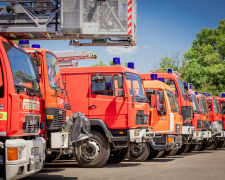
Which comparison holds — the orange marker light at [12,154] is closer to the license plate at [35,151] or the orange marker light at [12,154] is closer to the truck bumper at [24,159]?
the truck bumper at [24,159]

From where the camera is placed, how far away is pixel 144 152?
52.1 feet

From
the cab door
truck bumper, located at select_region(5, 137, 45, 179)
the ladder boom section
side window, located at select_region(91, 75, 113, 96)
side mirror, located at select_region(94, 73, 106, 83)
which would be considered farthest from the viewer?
side window, located at select_region(91, 75, 113, 96)

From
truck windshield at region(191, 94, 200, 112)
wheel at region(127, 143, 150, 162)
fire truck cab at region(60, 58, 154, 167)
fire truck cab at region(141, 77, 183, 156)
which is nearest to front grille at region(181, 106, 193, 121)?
fire truck cab at region(141, 77, 183, 156)

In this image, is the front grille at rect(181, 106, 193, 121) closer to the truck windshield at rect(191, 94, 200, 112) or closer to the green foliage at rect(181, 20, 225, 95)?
the truck windshield at rect(191, 94, 200, 112)

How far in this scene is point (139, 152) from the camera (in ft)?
52.4

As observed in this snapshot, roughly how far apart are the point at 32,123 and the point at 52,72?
247 centimetres

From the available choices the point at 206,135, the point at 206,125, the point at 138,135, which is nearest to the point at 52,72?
the point at 138,135

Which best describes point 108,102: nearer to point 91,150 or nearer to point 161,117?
point 91,150

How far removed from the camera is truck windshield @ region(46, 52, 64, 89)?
1052 cm

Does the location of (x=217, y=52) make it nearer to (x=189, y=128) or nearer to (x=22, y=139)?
(x=189, y=128)

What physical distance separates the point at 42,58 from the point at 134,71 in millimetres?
4454

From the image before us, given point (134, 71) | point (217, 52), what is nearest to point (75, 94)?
point (134, 71)

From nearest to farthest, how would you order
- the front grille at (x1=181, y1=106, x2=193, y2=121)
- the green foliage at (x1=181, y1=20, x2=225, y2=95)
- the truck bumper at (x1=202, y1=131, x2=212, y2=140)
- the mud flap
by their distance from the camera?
the mud flap → the front grille at (x1=181, y1=106, x2=193, y2=121) → the truck bumper at (x1=202, y1=131, x2=212, y2=140) → the green foliage at (x1=181, y1=20, x2=225, y2=95)

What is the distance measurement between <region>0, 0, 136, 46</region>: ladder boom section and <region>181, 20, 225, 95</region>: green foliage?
3910 cm
